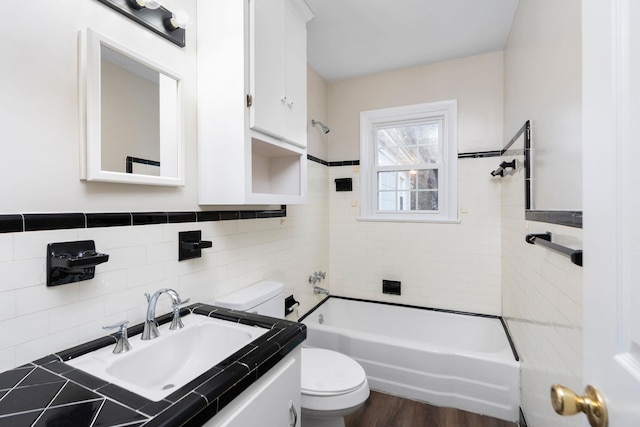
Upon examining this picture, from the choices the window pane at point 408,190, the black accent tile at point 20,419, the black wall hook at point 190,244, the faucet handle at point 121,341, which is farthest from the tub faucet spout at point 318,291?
the black accent tile at point 20,419

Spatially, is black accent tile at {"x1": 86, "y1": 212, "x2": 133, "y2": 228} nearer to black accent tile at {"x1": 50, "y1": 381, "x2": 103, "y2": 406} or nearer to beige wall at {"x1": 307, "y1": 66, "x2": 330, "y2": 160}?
black accent tile at {"x1": 50, "y1": 381, "x2": 103, "y2": 406}

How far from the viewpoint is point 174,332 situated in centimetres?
115

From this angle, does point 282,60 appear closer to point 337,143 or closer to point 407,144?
point 337,143

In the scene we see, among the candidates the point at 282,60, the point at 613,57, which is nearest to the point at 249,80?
the point at 282,60

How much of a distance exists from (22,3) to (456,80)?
2787 mm

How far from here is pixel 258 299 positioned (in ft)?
5.36

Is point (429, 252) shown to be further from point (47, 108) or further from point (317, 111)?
point (47, 108)

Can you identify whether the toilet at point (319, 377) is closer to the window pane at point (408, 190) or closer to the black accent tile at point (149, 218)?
the black accent tile at point (149, 218)

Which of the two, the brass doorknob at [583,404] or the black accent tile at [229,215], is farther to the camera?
the black accent tile at [229,215]

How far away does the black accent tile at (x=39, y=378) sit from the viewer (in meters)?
0.77

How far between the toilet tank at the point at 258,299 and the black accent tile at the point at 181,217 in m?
0.45

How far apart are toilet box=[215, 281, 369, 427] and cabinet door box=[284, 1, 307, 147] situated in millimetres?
933

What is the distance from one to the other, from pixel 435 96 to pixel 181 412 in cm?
288

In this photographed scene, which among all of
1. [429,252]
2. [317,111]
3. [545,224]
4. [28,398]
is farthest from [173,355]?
[317,111]
